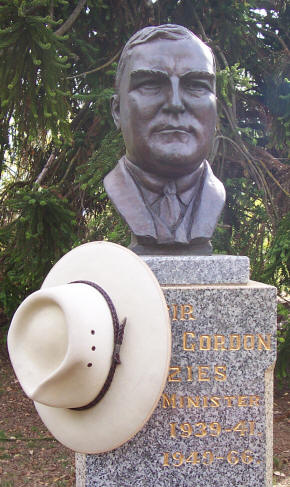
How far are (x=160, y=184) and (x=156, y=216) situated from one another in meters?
0.21

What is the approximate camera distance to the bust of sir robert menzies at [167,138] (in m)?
3.00

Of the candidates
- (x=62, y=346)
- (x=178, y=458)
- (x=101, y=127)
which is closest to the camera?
(x=62, y=346)

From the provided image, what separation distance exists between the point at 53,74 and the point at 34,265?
1.91 meters

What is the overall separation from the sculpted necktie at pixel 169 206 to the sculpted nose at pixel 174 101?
46cm

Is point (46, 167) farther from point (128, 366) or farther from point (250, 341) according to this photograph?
point (128, 366)

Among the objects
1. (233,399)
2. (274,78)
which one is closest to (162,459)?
(233,399)

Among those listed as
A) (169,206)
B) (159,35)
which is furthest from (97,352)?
(159,35)

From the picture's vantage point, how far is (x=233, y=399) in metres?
2.66

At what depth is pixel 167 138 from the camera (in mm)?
3027

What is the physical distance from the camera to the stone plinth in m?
2.64

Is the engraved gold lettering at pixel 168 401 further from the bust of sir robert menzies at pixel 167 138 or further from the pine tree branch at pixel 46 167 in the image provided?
the pine tree branch at pixel 46 167

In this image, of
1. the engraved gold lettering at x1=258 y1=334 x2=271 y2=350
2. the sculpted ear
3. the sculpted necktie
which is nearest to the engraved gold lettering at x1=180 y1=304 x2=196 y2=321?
the engraved gold lettering at x1=258 y1=334 x2=271 y2=350

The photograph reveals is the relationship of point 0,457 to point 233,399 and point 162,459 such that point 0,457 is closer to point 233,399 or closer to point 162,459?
point 162,459

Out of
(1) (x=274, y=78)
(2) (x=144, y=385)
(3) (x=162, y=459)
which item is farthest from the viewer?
(1) (x=274, y=78)
